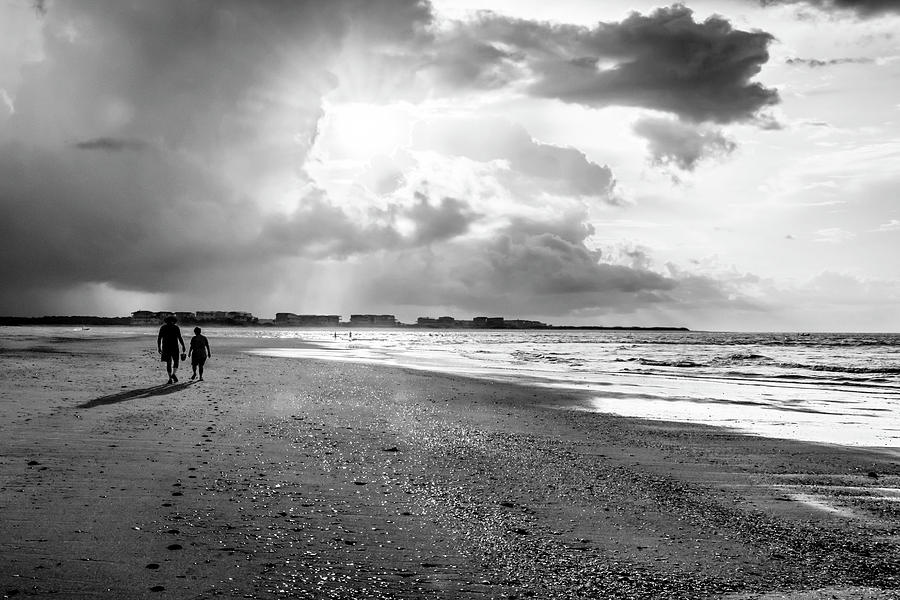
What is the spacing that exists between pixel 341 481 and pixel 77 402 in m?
9.90

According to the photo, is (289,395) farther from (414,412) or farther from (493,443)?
(493,443)

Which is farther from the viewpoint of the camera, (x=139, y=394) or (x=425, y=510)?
(x=139, y=394)

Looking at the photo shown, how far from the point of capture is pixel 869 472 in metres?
9.98

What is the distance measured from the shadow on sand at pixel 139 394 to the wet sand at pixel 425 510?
3.66ft

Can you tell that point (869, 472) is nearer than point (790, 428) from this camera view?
Yes

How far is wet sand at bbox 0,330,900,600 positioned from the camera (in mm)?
5273

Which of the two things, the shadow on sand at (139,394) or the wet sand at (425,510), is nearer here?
the wet sand at (425,510)

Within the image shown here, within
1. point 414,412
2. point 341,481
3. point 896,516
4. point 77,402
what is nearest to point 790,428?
point 896,516

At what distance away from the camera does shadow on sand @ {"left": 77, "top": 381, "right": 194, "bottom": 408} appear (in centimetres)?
1500

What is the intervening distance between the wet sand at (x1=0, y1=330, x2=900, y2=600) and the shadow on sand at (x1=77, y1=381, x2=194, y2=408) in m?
1.11

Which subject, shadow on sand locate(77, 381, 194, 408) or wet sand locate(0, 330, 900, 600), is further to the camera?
shadow on sand locate(77, 381, 194, 408)

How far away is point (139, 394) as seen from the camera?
17391 millimetres

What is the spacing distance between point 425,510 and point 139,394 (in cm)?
1330

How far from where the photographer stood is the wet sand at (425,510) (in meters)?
5.27
